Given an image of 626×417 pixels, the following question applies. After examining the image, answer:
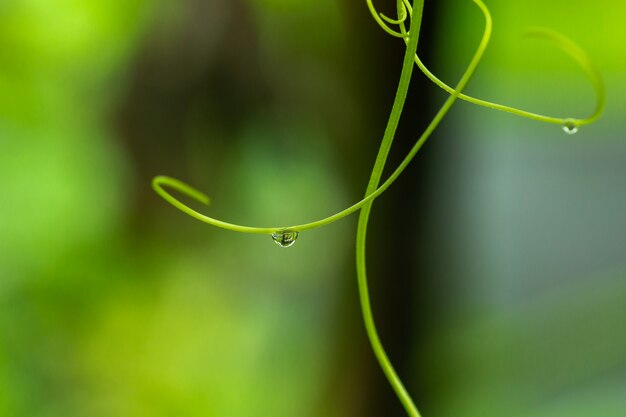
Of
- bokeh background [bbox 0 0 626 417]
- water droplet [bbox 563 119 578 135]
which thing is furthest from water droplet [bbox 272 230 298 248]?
bokeh background [bbox 0 0 626 417]

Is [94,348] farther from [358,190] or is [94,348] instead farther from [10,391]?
[358,190]

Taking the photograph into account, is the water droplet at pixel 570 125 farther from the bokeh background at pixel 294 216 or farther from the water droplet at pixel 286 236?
the bokeh background at pixel 294 216

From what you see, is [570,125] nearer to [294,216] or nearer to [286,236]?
[286,236]

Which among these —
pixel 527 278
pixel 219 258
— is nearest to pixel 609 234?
pixel 527 278

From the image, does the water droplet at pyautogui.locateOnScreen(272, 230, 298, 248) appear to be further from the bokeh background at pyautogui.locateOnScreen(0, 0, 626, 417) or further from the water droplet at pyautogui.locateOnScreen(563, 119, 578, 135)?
the bokeh background at pyautogui.locateOnScreen(0, 0, 626, 417)

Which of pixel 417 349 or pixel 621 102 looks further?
pixel 417 349

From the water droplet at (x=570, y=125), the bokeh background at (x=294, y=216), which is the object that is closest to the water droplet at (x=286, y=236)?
the water droplet at (x=570, y=125)

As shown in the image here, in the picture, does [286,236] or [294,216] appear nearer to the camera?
[286,236]

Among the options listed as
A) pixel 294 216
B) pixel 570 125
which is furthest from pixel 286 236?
pixel 294 216
